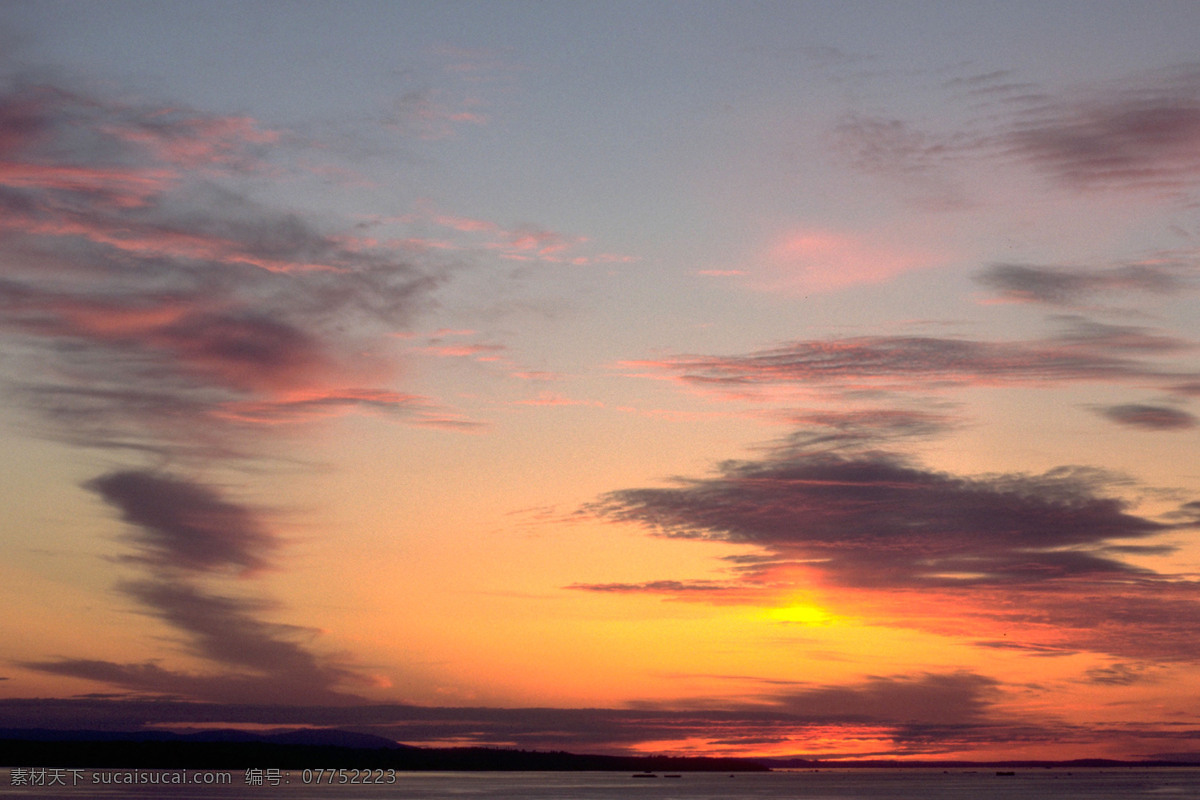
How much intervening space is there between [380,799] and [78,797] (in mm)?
48342

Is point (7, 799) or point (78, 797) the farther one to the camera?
point (78, 797)

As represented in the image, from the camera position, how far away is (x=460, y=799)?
199500 mm

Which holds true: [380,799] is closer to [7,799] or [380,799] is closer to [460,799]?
[460,799]

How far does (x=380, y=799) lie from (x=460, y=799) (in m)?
13.8

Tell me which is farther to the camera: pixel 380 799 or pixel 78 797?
pixel 380 799

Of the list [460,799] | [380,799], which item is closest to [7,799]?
[380,799]

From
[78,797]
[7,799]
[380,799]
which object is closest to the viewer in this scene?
[7,799]

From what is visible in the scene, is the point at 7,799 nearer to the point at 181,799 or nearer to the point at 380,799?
the point at 181,799

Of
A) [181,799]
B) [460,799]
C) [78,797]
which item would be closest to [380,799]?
[460,799]

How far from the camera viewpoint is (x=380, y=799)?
198 meters

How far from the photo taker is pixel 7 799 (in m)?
171

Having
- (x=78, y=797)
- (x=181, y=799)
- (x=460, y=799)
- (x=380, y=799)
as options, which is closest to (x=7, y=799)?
(x=78, y=797)

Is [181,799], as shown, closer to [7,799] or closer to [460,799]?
[7,799]

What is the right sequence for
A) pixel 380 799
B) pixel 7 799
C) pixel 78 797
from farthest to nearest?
pixel 380 799, pixel 78 797, pixel 7 799
